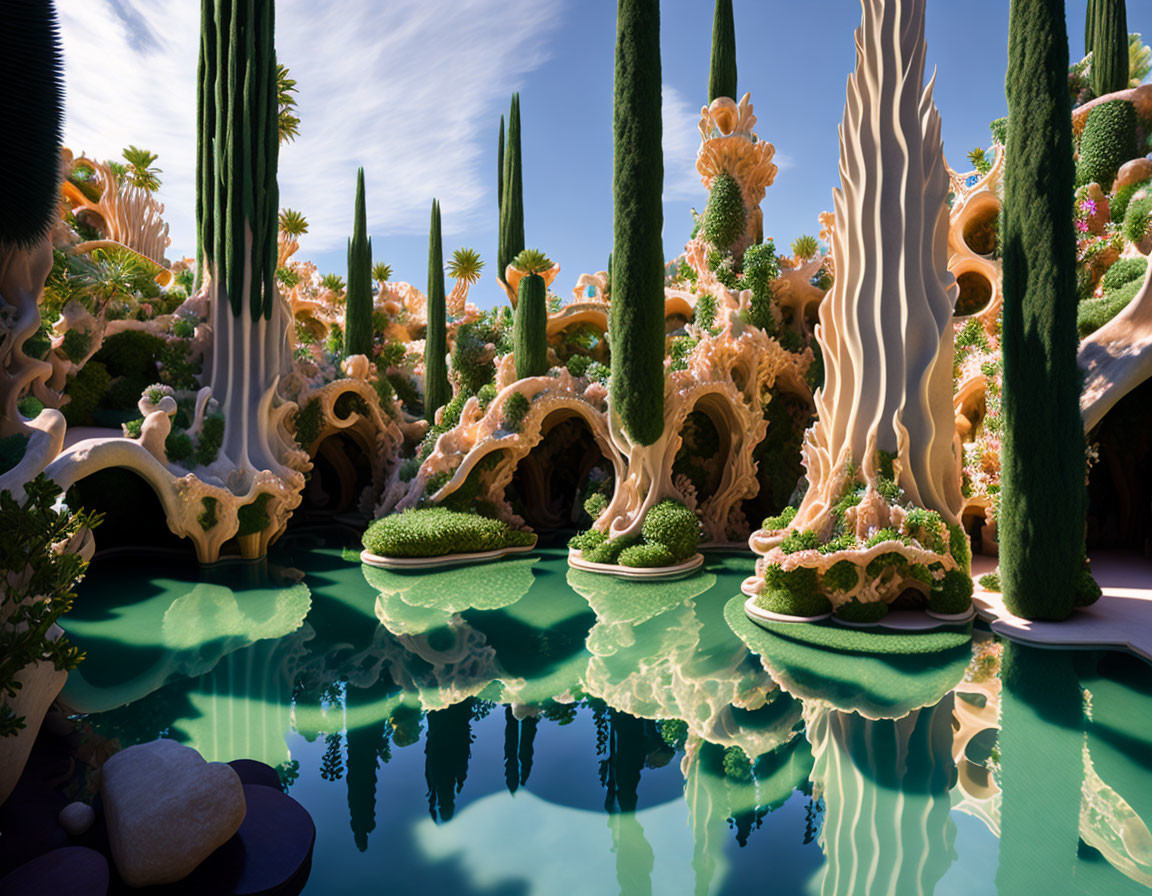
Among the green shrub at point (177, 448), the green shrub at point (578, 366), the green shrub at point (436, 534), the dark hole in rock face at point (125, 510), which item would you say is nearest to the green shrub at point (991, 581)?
the green shrub at point (436, 534)

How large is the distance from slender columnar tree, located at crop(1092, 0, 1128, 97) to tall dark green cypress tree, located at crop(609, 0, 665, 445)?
1261 cm

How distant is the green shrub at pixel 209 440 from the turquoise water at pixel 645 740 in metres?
4.52

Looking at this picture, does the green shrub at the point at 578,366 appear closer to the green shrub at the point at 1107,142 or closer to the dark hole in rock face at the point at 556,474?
the dark hole in rock face at the point at 556,474

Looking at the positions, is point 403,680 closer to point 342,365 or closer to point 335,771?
point 335,771

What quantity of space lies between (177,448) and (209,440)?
733 millimetres

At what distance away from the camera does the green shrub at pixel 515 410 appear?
1864 cm

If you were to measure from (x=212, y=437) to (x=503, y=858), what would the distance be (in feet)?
47.0

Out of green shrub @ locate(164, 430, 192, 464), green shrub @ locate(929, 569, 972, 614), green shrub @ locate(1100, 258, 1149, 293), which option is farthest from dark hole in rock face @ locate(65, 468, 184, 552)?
green shrub @ locate(1100, 258, 1149, 293)

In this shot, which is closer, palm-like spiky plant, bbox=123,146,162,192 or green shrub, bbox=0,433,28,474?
green shrub, bbox=0,433,28,474

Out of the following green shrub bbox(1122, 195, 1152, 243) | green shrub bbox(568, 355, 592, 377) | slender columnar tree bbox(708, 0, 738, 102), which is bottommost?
green shrub bbox(568, 355, 592, 377)

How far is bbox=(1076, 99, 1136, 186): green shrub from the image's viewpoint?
16.5 m

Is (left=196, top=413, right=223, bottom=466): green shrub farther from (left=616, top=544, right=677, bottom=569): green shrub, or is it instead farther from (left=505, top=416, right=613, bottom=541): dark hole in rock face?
(left=616, top=544, right=677, bottom=569): green shrub

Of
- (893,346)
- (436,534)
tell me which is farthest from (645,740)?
(436,534)

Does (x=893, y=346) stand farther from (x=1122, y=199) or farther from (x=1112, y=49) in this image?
(x=1112, y=49)
